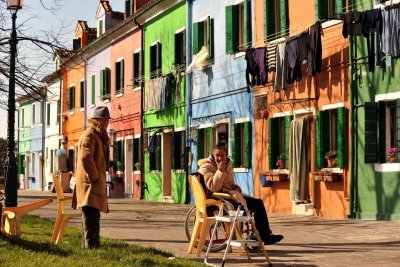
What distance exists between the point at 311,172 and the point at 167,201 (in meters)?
10.6

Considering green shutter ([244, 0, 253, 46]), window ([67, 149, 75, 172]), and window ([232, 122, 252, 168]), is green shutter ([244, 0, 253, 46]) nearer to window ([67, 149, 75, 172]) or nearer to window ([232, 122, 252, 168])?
window ([232, 122, 252, 168])

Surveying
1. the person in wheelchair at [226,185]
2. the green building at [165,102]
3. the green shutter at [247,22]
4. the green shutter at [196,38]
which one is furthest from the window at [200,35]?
the person in wheelchair at [226,185]

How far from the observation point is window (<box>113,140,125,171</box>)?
113 ft

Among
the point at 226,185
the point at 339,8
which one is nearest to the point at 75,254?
the point at 226,185

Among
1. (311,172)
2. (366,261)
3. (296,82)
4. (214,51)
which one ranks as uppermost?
(214,51)

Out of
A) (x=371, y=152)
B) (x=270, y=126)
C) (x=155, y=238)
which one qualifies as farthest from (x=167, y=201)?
(x=155, y=238)

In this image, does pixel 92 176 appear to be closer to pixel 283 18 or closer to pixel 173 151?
pixel 283 18

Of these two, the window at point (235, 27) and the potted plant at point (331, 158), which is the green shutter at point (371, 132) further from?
the window at point (235, 27)

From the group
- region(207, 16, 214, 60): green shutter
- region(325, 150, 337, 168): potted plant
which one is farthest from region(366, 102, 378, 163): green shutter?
region(207, 16, 214, 60): green shutter

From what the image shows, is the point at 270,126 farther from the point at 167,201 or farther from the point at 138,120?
the point at 138,120

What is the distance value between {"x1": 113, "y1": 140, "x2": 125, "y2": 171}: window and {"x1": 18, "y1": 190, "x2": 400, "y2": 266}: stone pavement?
14605 millimetres

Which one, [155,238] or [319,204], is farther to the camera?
[319,204]

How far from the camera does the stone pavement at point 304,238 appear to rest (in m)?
10.1

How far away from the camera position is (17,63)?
19.3 m
